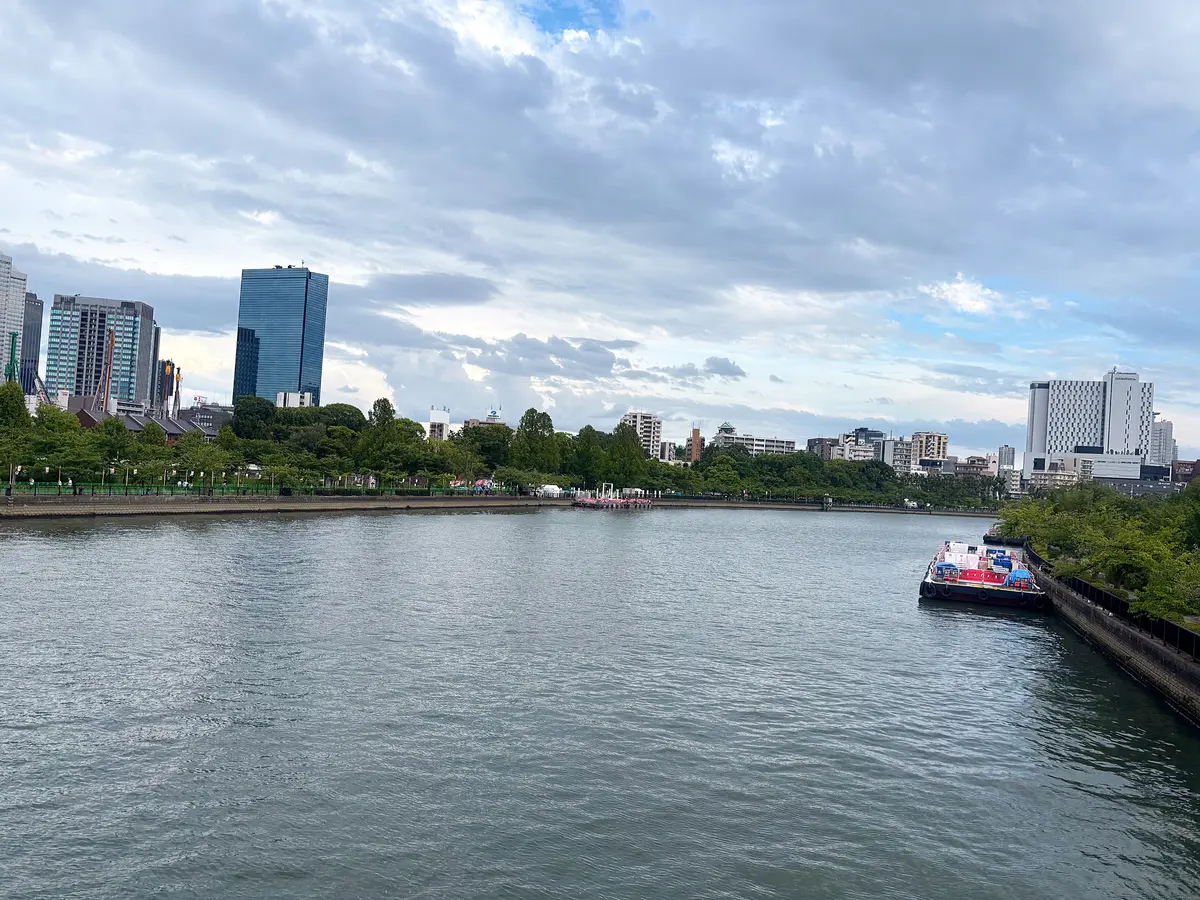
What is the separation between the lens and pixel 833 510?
174750 millimetres

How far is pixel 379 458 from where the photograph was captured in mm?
104875

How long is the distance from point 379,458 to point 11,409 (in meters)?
37.5

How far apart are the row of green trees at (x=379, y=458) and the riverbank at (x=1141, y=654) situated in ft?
207

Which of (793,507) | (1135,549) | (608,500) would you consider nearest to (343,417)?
(608,500)

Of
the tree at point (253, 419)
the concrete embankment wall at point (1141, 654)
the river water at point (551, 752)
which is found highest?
the tree at point (253, 419)

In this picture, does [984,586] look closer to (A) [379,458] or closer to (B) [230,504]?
(B) [230,504]

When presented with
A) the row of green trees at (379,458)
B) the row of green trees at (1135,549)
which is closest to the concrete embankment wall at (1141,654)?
the row of green trees at (1135,549)

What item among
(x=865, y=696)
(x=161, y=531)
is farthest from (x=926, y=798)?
(x=161, y=531)

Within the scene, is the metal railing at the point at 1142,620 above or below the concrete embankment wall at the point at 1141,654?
above

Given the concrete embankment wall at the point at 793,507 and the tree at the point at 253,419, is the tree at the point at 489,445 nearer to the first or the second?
the concrete embankment wall at the point at 793,507

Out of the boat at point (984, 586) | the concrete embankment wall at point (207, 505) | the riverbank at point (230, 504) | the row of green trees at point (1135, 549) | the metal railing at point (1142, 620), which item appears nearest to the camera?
the metal railing at point (1142, 620)

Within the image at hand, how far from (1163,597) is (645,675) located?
15674 mm

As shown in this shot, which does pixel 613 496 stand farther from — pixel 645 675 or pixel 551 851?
pixel 551 851

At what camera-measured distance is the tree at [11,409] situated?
244 ft
